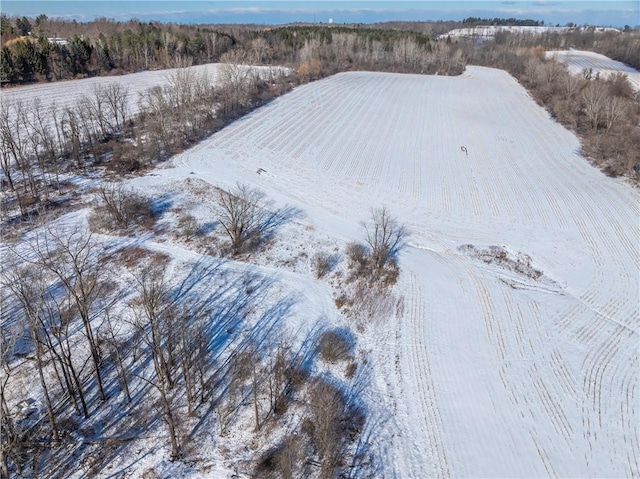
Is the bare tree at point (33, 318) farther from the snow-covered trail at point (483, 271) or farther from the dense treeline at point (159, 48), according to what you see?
the dense treeline at point (159, 48)

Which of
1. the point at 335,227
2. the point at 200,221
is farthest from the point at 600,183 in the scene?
the point at 200,221

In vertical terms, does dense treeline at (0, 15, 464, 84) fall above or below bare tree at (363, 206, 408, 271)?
above

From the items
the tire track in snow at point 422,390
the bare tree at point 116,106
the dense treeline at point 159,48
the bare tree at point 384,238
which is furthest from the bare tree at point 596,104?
the bare tree at point 116,106

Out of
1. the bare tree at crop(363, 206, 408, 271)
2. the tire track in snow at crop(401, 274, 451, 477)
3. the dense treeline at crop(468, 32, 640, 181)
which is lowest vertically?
the tire track in snow at crop(401, 274, 451, 477)

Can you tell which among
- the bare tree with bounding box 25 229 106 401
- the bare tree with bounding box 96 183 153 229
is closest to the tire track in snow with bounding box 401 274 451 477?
the bare tree with bounding box 25 229 106 401

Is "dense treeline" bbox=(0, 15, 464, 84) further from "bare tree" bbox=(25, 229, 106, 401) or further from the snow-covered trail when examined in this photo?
"bare tree" bbox=(25, 229, 106, 401)
